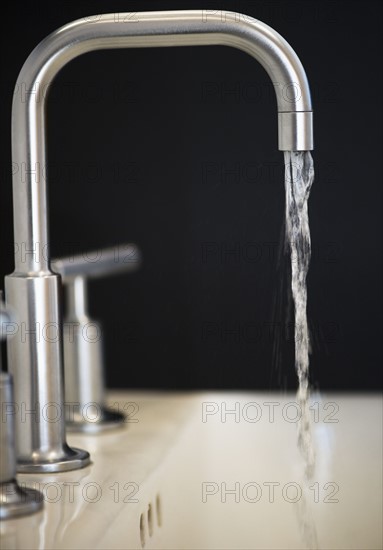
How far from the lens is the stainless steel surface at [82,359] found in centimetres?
112

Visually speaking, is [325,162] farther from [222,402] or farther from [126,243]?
[222,402]

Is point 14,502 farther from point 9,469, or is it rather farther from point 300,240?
point 300,240

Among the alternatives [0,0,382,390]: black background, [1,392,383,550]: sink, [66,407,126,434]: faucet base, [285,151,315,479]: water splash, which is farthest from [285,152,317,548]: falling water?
[0,0,382,390]: black background

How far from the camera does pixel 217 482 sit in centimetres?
117

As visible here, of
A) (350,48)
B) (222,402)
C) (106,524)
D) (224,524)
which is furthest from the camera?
(350,48)

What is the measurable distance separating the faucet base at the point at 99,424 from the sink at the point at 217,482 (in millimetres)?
11

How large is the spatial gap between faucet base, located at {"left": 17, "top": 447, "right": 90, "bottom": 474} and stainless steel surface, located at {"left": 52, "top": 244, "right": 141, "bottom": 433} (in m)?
0.20

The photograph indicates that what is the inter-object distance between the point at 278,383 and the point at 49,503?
39.6 inches

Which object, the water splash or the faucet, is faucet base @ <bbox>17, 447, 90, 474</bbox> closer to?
the faucet

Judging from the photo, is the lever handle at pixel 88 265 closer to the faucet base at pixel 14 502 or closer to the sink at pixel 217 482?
the sink at pixel 217 482

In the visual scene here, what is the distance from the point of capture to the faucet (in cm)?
78

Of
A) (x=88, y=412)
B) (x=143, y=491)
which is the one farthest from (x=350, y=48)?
(x=143, y=491)

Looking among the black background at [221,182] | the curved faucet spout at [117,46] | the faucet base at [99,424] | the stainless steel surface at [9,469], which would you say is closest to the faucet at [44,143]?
the curved faucet spout at [117,46]

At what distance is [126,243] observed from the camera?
1.76 m
